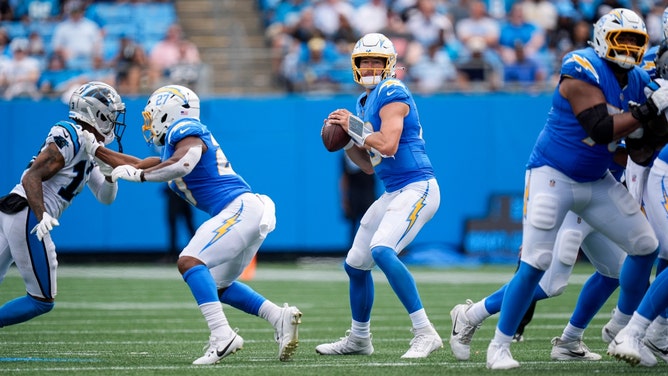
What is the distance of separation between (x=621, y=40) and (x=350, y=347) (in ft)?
8.17

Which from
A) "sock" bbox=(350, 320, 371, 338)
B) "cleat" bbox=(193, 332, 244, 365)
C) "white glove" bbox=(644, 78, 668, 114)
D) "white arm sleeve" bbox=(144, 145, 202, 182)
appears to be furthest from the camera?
"sock" bbox=(350, 320, 371, 338)

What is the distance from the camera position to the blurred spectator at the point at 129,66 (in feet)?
52.0

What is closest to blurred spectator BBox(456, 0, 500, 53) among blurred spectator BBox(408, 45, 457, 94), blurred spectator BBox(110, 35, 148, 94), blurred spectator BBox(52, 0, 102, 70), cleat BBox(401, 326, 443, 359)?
blurred spectator BBox(408, 45, 457, 94)

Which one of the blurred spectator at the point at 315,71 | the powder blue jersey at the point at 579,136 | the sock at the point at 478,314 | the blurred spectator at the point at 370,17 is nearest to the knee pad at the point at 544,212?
the powder blue jersey at the point at 579,136

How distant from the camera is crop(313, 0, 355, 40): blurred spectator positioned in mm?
17453

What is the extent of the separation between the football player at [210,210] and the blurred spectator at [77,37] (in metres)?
10.2

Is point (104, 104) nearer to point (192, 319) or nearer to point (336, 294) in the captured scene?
point (192, 319)

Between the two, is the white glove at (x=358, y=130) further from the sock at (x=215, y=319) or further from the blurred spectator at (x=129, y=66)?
the blurred spectator at (x=129, y=66)

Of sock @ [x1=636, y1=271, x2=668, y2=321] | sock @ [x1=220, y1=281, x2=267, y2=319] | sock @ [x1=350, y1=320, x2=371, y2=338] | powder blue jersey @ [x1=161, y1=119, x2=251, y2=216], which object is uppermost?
powder blue jersey @ [x1=161, y1=119, x2=251, y2=216]

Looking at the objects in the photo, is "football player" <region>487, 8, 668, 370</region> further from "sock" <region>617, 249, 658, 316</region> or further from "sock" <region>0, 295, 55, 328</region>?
"sock" <region>0, 295, 55, 328</region>

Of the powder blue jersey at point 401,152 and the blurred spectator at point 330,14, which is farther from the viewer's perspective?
the blurred spectator at point 330,14

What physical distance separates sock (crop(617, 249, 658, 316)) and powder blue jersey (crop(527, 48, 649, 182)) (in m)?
0.55

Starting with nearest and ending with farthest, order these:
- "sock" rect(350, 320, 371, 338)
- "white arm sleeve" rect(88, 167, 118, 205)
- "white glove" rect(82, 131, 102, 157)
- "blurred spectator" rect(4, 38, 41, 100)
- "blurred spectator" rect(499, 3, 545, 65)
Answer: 1. "white glove" rect(82, 131, 102, 157)
2. "sock" rect(350, 320, 371, 338)
3. "white arm sleeve" rect(88, 167, 118, 205)
4. "blurred spectator" rect(4, 38, 41, 100)
5. "blurred spectator" rect(499, 3, 545, 65)

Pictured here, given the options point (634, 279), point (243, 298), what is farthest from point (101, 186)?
point (634, 279)
